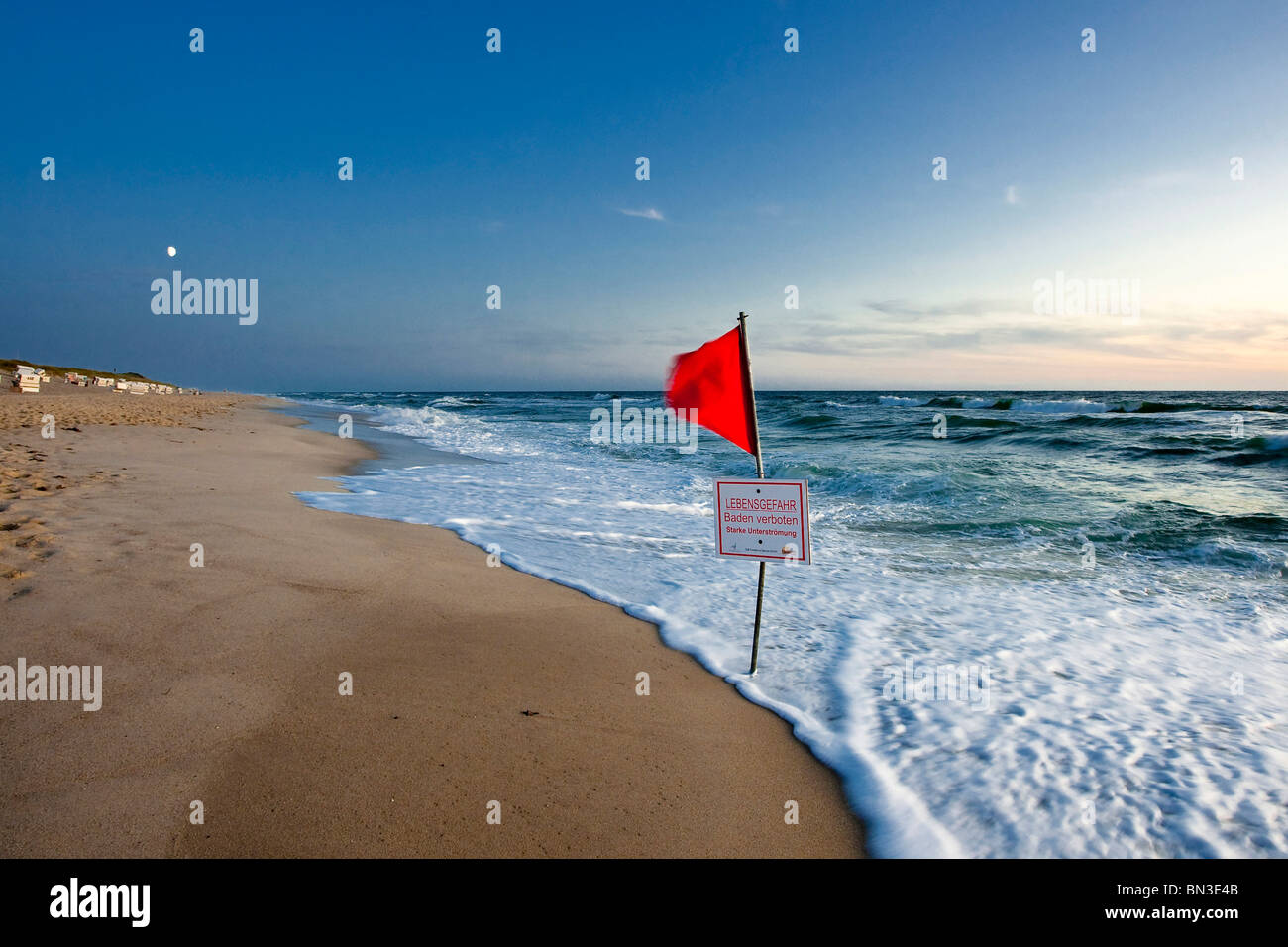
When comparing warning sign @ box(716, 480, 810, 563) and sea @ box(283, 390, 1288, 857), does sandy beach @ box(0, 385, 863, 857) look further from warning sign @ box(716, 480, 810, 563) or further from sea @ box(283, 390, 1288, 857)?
warning sign @ box(716, 480, 810, 563)

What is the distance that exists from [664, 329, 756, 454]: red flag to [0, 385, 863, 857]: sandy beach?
184 cm

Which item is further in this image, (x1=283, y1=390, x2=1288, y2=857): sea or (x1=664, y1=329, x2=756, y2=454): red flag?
(x1=664, y1=329, x2=756, y2=454): red flag

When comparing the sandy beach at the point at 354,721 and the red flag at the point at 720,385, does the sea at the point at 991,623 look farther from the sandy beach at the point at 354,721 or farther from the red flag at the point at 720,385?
the red flag at the point at 720,385

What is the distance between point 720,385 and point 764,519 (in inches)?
37.8

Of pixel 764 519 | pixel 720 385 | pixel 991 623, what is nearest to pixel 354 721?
pixel 764 519

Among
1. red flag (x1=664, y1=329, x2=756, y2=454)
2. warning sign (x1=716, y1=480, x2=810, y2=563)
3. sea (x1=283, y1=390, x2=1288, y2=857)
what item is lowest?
sea (x1=283, y1=390, x2=1288, y2=857)

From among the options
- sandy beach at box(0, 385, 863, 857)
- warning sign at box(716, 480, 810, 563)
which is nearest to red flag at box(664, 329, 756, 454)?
warning sign at box(716, 480, 810, 563)

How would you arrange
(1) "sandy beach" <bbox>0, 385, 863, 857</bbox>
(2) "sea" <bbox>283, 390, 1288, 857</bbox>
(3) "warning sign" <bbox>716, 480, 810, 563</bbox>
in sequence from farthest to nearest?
(3) "warning sign" <bbox>716, 480, 810, 563</bbox> → (2) "sea" <bbox>283, 390, 1288, 857</bbox> → (1) "sandy beach" <bbox>0, 385, 863, 857</bbox>

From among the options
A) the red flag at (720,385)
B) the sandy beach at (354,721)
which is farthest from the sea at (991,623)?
the red flag at (720,385)

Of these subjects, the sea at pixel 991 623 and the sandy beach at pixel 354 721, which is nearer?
the sandy beach at pixel 354 721

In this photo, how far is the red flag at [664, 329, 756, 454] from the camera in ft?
13.6

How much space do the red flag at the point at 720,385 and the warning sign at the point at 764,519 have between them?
1.11 ft

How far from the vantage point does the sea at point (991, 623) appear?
10.4 ft
